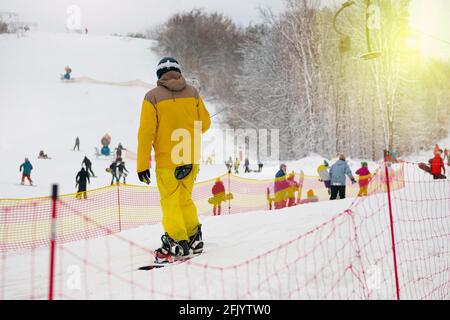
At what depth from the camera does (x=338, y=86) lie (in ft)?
89.4

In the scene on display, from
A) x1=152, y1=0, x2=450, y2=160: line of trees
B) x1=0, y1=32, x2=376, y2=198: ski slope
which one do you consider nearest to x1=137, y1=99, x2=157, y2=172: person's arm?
x1=0, y1=32, x2=376, y2=198: ski slope

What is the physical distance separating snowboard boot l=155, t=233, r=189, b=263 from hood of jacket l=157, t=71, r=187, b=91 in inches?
57.7

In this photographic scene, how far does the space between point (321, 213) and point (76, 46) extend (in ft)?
175

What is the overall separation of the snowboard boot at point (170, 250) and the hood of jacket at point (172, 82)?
4.81 ft

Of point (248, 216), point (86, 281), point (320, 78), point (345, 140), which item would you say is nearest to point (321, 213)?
point (248, 216)

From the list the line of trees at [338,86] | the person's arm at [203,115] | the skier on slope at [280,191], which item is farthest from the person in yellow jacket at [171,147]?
the line of trees at [338,86]

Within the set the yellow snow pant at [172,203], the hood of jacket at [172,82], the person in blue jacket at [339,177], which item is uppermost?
the hood of jacket at [172,82]

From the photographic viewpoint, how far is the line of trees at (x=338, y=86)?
2097 cm

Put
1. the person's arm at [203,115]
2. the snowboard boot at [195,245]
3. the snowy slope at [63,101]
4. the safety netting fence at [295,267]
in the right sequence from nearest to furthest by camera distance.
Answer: the safety netting fence at [295,267]
the snowboard boot at [195,245]
the person's arm at [203,115]
the snowy slope at [63,101]

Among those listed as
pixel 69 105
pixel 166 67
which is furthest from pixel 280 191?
pixel 69 105

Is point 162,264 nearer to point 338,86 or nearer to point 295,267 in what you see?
point 295,267

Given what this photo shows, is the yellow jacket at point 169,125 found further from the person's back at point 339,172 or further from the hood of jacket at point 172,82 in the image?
the person's back at point 339,172

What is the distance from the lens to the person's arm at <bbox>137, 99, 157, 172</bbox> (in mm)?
3850

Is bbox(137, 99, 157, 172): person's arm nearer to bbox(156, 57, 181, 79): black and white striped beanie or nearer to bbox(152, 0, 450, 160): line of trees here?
bbox(156, 57, 181, 79): black and white striped beanie
